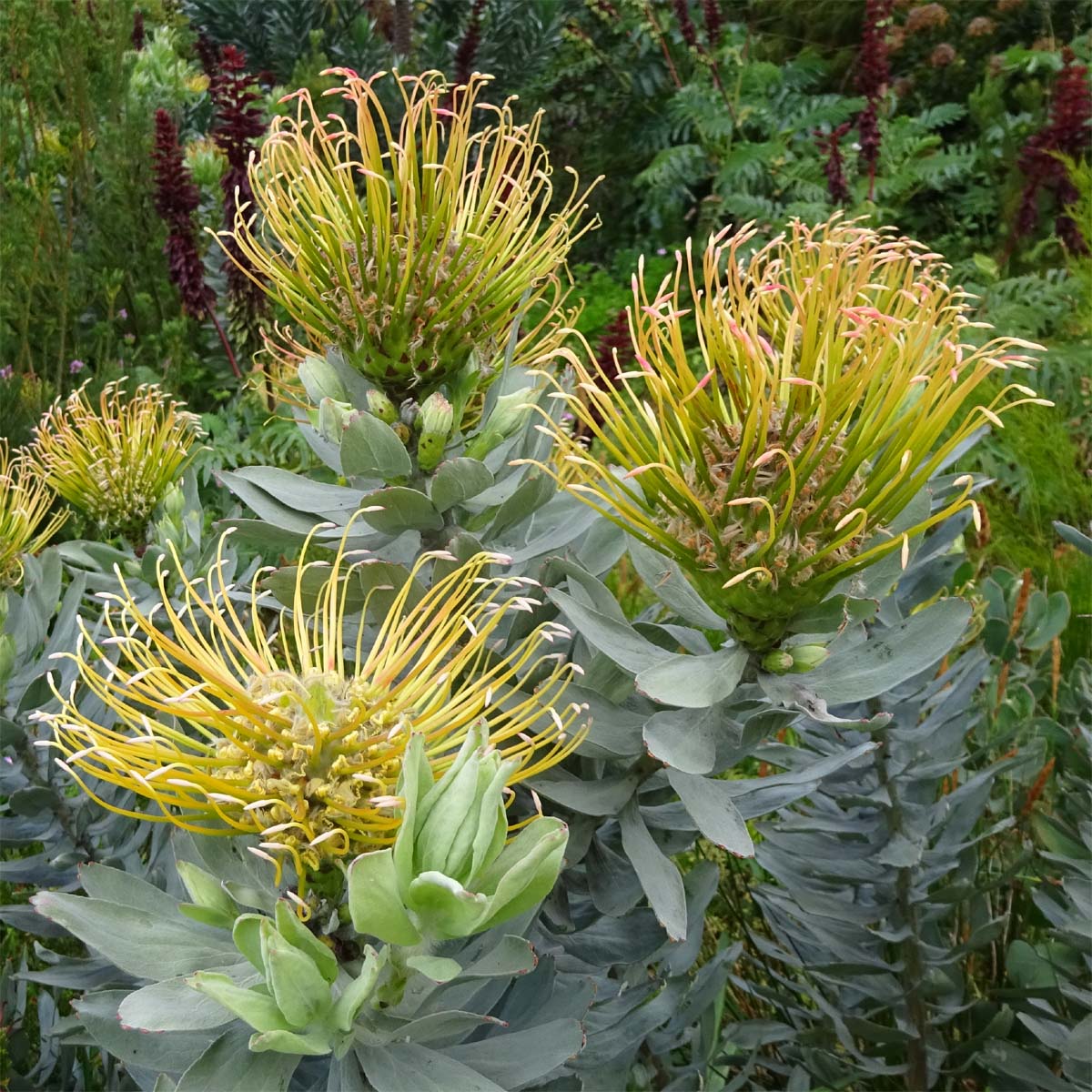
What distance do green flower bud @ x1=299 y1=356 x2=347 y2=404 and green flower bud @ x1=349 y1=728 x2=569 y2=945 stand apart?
1.64 ft

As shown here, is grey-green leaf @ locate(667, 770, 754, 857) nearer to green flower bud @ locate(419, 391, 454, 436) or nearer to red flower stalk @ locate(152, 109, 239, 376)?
green flower bud @ locate(419, 391, 454, 436)

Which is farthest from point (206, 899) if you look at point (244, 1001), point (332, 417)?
point (332, 417)

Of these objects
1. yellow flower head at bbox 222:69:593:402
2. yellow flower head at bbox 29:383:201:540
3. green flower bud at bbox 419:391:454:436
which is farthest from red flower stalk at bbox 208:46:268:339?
green flower bud at bbox 419:391:454:436

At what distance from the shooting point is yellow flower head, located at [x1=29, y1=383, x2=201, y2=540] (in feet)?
5.37

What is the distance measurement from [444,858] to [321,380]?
556 mm

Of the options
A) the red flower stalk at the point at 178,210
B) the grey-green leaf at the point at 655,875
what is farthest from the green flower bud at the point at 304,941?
the red flower stalk at the point at 178,210

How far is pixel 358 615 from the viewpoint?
1.04 metres

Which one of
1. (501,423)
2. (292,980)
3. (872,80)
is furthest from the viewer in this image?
(872,80)

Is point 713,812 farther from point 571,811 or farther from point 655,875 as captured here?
point 571,811

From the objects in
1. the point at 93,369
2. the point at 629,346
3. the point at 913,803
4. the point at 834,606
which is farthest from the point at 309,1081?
the point at 93,369

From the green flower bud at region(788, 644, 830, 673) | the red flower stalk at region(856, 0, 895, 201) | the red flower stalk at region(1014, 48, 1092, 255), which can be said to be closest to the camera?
the green flower bud at region(788, 644, 830, 673)

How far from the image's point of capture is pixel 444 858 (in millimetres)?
599

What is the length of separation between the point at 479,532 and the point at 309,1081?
521 mm

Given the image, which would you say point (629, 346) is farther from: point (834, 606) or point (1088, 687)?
point (834, 606)
